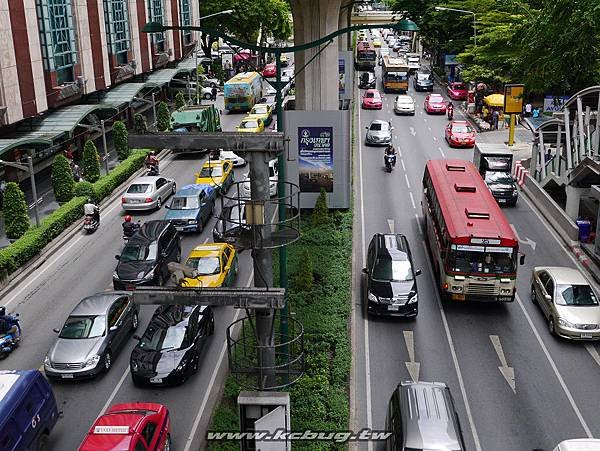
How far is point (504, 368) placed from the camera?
2031 centimetres

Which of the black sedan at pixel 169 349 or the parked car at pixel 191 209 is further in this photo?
the parked car at pixel 191 209

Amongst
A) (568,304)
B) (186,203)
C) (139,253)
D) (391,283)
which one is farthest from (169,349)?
(186,203)

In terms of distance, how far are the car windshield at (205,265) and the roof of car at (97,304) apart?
324cm

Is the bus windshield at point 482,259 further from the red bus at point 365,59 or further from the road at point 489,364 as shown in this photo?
the red bus at point 365,59

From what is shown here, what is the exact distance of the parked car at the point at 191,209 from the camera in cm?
3152

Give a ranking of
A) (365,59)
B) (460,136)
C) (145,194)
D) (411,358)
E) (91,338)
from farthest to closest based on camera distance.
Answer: (365,59) → (460,136) → (145,194) → (411,358) → (91,338)

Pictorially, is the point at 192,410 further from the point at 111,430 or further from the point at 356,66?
the point at 356,66

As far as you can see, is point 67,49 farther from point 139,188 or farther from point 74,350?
point 74,350

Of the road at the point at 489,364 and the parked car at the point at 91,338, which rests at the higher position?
the parked car at the point at 91,338

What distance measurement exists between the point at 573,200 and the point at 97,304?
22046 mm

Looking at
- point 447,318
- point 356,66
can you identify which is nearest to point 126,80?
point 356,66

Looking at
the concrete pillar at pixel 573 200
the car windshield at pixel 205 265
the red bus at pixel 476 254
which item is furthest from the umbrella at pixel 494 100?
the car windshield at pixel 205 265

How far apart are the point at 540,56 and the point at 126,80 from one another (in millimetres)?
32149

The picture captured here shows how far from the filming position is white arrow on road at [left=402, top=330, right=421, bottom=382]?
19.9 m
